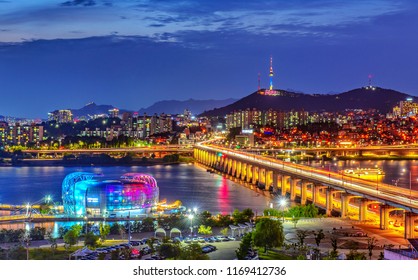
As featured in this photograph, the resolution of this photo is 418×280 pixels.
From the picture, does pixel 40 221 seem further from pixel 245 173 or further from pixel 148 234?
pixel 245 173

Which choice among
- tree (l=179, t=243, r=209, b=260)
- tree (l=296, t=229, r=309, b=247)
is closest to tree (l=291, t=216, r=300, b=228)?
tree (l=296, t=229, r=309, b=247)

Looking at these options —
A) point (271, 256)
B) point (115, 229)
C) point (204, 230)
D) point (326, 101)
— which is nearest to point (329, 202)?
point (204, 230)

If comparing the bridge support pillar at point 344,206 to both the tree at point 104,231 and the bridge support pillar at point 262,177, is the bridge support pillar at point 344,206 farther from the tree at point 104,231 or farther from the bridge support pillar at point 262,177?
the bridge support pillar at point 262,177

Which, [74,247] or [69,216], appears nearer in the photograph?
[74,247]

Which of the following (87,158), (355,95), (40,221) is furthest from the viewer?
(355,95)

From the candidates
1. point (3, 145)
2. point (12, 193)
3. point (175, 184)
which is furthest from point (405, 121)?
point (12, 193)

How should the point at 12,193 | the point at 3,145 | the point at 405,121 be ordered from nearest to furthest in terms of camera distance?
the point at 12,193, the point at 3,145, the point at 405,121

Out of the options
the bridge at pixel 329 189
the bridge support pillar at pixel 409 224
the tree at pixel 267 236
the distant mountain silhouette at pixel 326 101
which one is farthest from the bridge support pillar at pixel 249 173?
the distant mountain silhouette at pixel 326 101

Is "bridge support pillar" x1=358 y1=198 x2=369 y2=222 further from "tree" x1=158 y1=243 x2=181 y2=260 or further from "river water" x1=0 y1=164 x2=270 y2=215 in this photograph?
"tree" x1=158 y1=243 x2=181 y2=260
